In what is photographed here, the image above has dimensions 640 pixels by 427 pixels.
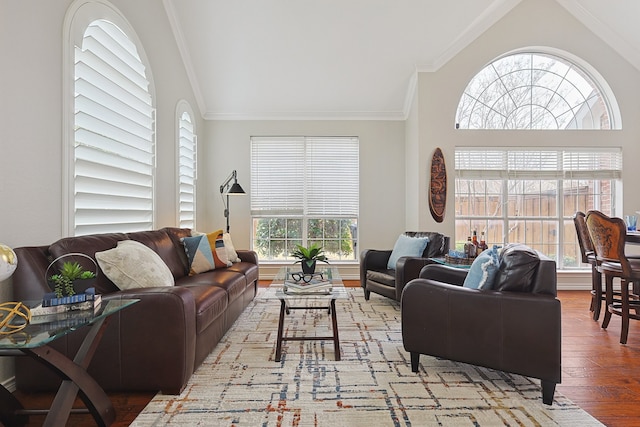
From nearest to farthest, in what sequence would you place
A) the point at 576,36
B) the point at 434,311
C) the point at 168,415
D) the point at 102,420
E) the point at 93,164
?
the point at 102,420 < the point at 168,415 < the point at 434,311 < the point at 93,164 < the point at 576,36

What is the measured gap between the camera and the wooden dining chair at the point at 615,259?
3.11 metres

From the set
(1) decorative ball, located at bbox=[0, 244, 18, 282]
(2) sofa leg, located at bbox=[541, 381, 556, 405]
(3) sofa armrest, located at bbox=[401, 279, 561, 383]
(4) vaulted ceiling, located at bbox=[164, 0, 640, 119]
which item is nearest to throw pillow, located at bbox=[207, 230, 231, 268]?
(3) sofa armrest, located at bbox=[401, 279, 561, 383]

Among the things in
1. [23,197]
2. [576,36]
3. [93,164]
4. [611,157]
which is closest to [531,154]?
[611,157]

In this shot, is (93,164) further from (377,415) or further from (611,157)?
(611,157)

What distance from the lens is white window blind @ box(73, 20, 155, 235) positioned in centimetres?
274

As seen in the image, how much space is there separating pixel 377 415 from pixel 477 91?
4582 millimetres

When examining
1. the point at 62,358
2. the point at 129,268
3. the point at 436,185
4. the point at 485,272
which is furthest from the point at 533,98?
the point at 62,358

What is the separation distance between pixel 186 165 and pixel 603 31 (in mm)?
5720

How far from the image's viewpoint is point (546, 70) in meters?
5.12

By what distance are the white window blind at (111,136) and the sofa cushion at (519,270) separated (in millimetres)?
2914

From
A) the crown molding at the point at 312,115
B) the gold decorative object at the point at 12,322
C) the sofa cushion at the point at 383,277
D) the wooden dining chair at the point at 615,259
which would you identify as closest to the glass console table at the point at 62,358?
the gold decorative object at the point at 12,322

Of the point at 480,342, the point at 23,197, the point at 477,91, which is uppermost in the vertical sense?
the point at 477,91

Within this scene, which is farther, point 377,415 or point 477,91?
point 477,91

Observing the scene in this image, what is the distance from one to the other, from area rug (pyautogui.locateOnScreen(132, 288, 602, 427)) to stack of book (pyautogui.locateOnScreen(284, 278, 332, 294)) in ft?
1.48
